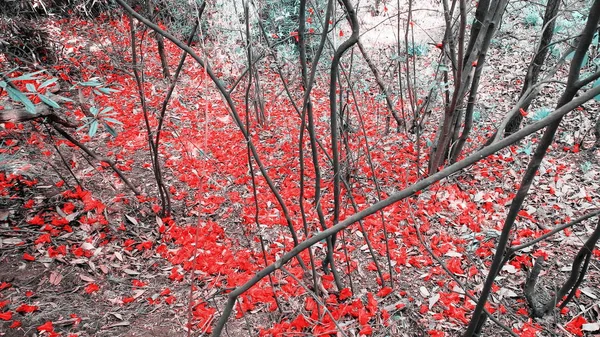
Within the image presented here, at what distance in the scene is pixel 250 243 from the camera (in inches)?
109

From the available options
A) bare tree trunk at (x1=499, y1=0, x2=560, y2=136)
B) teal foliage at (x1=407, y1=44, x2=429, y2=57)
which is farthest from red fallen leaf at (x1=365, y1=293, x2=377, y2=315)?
teal foliage at (x1=407, y1=44, x2=429, y2=57)

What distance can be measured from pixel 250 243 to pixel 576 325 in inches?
93.1

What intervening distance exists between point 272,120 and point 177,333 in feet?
12.5

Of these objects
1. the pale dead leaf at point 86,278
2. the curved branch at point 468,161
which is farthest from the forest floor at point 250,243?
the curved branch at point 468,161

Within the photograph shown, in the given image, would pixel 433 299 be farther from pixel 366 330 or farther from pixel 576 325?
pixel 576 325

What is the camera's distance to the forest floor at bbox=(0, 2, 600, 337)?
2.24 meters

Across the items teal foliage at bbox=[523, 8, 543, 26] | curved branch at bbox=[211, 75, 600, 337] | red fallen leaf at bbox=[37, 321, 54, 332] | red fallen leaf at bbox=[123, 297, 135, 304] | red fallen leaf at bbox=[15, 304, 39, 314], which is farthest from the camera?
teal foliage at bbox=[523, 8, 543, 26]

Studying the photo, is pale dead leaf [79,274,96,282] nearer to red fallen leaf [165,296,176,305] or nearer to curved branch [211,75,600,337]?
red fallen leaf [165,296,176,305]

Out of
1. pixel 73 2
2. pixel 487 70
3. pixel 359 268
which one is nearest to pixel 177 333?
pixel 359 268

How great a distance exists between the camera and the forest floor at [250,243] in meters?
2.24

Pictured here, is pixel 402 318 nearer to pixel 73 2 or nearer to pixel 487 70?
pixel 487 70

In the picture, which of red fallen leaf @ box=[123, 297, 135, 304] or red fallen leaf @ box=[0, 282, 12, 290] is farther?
red fallen leaf @ box=[123, 297, 135, 304]

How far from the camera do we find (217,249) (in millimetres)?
2842

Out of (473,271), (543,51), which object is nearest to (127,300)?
(473,271)
